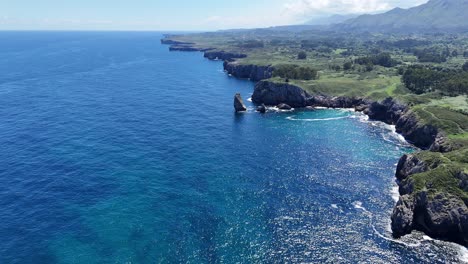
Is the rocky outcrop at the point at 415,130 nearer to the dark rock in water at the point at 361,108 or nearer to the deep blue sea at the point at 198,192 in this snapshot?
the deep blue sea at the point at 198,192

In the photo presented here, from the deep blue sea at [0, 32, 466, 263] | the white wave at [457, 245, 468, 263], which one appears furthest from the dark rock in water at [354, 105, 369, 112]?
the white wave at [457, 245, 468, 263]

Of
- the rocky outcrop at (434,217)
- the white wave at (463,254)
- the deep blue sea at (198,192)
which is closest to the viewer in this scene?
the white wave at (463,254)

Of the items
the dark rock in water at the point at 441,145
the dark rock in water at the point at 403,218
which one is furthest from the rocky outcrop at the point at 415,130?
the dark rock in water at the point at 403,218

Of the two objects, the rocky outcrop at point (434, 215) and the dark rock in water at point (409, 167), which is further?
the dark rock in water at point (409, 167)

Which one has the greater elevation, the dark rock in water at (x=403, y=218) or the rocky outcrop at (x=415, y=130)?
the rocky outcrop at (x=415, y=130)

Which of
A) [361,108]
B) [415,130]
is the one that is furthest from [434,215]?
[361,108]

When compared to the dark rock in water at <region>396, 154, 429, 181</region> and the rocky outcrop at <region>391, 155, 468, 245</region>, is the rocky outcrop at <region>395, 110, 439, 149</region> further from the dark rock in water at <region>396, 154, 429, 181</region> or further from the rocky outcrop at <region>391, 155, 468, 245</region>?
the rocky outcrop at <region>391, 155, 468, 245</region>

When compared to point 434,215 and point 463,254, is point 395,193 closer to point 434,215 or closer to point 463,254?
point 434,215
